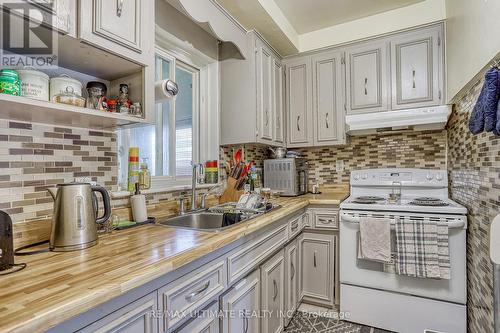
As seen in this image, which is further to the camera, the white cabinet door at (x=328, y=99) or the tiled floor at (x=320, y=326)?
the white cabinet door at (x=328, y=99)

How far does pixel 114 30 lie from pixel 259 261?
4.08 ft

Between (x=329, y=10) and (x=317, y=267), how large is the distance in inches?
88.4

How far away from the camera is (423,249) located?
1.72m

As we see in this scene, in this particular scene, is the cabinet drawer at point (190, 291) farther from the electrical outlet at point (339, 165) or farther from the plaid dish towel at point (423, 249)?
the electrical outlet at point (339, 165)

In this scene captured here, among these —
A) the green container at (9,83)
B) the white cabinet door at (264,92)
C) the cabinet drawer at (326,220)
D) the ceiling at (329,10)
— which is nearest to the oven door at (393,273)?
the cabinet drawer at (326,220)

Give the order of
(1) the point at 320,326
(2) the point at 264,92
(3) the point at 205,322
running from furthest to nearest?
(2) the point at 264,92, (1) the point at 320,326, (3) the point at 205,322

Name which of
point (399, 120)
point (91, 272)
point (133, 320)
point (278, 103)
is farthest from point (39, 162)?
point (399, 120)

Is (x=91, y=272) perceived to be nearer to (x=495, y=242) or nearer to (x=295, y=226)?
(x=495, y=242)

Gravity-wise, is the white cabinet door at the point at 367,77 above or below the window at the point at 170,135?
above

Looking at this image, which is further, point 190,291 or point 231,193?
point 231,193

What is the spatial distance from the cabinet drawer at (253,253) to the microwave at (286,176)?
696 millimetres

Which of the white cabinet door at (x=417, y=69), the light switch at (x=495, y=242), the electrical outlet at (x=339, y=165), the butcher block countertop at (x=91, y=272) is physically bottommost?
the butcher block countertop at (x=91, y=272)

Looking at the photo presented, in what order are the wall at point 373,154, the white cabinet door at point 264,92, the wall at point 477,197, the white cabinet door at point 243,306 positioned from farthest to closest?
the wall at point 373,154 → the white cabinet door at point 264,92 → the wall at point 477,197 → the white cabinet door at point 243,306

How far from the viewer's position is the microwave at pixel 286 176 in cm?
241
